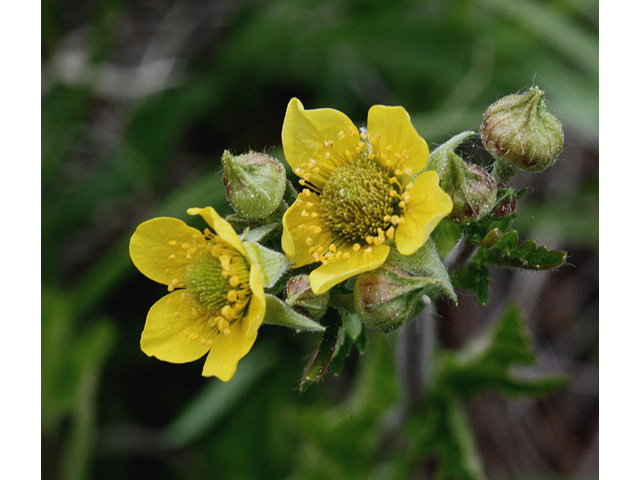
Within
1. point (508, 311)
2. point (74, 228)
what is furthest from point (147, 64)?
point (508, 311)

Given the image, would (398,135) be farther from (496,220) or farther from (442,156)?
(496,220)

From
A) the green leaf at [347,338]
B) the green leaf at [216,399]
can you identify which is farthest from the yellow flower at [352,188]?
the green leaf at [216,399]

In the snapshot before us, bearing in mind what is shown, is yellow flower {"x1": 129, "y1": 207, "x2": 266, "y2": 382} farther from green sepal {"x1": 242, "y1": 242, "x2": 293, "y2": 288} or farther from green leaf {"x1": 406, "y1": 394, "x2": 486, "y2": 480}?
green leaf {"x1": 406, "y1": 394, "x2": 486, "y2": 480}

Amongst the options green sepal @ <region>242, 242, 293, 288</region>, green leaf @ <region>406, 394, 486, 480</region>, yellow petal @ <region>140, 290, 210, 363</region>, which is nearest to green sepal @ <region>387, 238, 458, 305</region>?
green sepal @ <region>242, 242, 293, 288</region>

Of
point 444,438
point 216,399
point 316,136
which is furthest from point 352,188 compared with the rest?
point 216,399

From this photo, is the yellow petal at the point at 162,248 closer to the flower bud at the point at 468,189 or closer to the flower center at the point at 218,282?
the flower center at the point at 218,282

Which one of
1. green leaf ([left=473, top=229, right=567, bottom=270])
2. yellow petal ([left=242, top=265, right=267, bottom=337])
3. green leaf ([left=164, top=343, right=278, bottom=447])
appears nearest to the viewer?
yellow petal ([left=242, top=265, right=267, bottom=337])

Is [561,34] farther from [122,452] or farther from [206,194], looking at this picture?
[122,452]

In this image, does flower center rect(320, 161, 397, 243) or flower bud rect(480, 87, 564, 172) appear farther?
flower center rect(320, 161, 397, 243)
